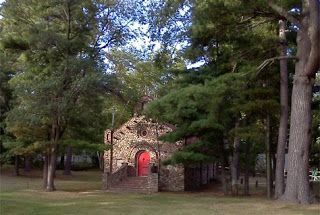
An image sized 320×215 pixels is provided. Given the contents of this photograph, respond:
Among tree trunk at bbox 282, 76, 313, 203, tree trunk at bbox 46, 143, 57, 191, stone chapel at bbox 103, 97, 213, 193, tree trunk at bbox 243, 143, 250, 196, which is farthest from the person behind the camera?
stone chapel at bbox 103, 97, 213, 193

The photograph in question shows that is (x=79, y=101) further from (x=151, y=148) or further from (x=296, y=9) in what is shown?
(x=296, y=9)

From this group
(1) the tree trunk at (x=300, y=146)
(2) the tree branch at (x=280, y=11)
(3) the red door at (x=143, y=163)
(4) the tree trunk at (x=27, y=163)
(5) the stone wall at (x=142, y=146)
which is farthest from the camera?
(4) the tree trunk at (x=27, y=163)

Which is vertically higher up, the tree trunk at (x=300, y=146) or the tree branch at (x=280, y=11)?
the tree branch at (x=280, y=11)

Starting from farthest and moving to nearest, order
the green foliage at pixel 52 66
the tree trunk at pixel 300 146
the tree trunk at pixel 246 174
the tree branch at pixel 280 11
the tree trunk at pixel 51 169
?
the tree trunk at pixel 51 169 < the tree trunk at pixel 246 174 < the green foliage at pixel 52 66 < the tree trunk at pixel 300 146 < the tree branch at pixel 280 11

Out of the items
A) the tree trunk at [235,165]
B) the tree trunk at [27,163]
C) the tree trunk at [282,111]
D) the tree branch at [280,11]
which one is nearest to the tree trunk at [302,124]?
the tree branch at [280,11]

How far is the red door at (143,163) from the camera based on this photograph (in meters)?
35.4

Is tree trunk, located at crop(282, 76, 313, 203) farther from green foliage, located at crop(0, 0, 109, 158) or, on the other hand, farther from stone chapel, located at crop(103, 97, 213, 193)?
stone chapel, located at crop(103, 97, 213, 193)

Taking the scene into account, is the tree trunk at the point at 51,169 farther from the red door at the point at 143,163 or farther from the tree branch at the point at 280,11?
the tree branch at the point at 280,11

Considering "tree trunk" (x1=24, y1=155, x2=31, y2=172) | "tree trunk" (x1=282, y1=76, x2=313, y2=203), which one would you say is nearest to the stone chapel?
"tree trunk" (x1=282, y1=76, x2=313, y2=203)

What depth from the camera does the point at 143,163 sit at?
35.6 metres

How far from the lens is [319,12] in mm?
20000

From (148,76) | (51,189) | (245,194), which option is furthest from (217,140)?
(148,76)

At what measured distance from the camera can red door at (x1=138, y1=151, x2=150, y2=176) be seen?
3539 centimetres

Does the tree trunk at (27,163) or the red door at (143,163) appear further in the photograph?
the tree trunk at (27,163)
